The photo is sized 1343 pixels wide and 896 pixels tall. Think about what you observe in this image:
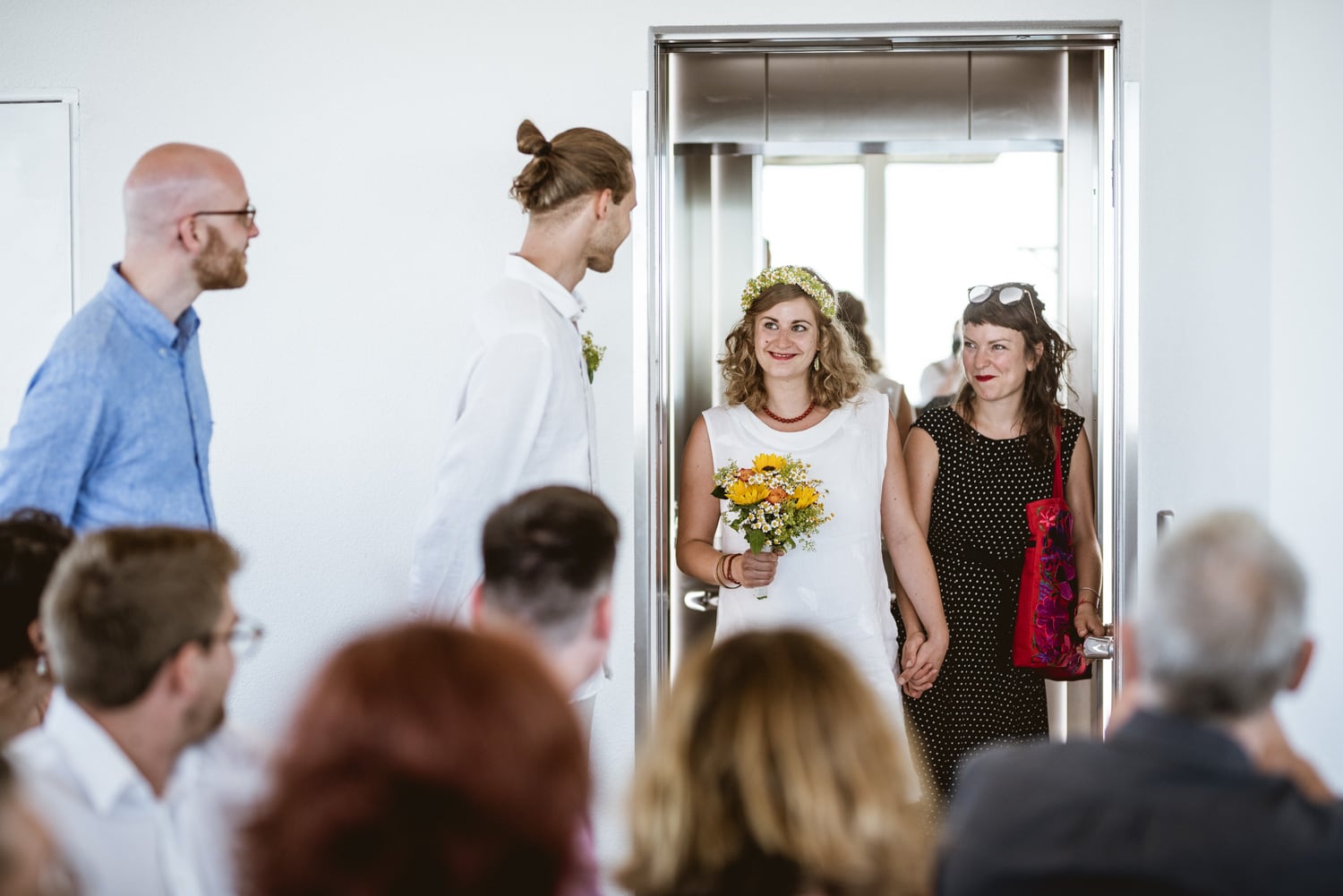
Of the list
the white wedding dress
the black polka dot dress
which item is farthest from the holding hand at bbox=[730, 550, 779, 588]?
the black polka dot dress

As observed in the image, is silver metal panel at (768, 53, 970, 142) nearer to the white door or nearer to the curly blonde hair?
the curly blonde hair

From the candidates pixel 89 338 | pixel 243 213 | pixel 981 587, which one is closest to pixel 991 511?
pixel 981 587

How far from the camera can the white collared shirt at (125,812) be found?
1550 mm

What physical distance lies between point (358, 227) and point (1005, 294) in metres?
1.82

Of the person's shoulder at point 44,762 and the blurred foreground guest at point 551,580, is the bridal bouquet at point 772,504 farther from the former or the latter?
the person's shoulder at point 44,762

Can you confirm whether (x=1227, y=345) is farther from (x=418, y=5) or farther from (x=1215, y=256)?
(x=418, y=5)

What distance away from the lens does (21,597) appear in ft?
6.98

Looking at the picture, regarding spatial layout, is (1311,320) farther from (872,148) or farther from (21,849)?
(21,849)

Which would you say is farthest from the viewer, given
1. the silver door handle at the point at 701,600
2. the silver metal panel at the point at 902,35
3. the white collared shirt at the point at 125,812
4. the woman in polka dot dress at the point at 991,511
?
the silver door handle at the point at 701,600

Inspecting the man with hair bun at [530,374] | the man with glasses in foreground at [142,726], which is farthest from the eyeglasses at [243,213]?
the man with glasses in foreground at [142,726]

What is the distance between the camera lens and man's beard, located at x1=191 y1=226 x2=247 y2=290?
2582mm

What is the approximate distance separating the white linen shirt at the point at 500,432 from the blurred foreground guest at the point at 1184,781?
1337 mm

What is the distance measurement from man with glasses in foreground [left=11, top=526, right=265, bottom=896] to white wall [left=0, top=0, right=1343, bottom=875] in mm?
1805

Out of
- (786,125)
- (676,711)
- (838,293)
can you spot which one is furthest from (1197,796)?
(838,293)
